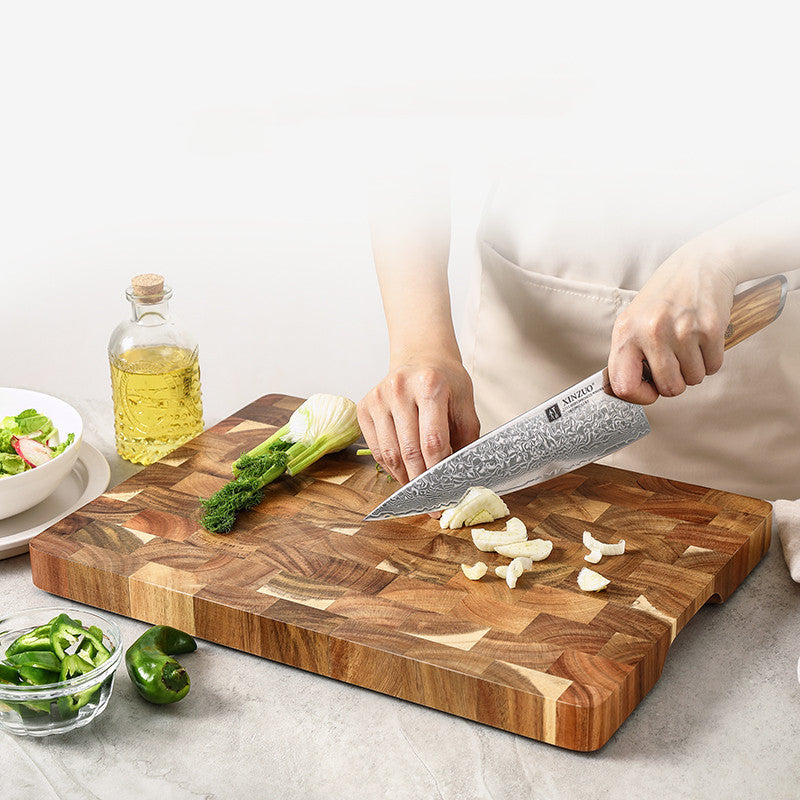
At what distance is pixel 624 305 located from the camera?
5.02ft

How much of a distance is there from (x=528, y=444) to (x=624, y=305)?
13.7 inches

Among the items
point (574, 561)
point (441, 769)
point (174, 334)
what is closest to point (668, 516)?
point (574, 561)

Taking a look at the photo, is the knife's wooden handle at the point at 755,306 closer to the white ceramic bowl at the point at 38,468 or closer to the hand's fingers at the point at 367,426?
the hand's fingers at the point at 367,426

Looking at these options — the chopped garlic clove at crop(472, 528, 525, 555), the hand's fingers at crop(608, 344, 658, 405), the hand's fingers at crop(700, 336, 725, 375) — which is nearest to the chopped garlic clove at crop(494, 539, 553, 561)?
the chopped garlic clove at crop(472, 528, 525, 555)

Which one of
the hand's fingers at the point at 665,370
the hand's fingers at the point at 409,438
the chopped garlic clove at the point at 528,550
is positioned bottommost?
the chopped garlic clove at the point at 528,550

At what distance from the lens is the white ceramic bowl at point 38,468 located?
127cm

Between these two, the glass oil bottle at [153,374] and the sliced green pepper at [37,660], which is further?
the glass oil bottle at [153,374]

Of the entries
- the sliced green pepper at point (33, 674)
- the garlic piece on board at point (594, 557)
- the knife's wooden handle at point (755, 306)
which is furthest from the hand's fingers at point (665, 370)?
the sliced green pepper at point (33, 674)

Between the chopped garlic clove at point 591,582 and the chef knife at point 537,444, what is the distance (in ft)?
0.68

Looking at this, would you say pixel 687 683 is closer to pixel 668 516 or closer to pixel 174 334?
pixel 668 516

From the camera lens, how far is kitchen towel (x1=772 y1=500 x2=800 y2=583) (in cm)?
123

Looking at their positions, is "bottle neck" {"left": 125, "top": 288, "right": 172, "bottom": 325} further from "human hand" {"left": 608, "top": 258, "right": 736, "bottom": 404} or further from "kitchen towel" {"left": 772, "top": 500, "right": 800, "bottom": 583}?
"kitchen towel" {"left": 772, "top": 500, "right": 800, "bottom": 583}

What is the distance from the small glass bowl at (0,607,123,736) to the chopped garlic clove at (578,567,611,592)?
0.50 m

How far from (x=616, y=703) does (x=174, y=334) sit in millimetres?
871
